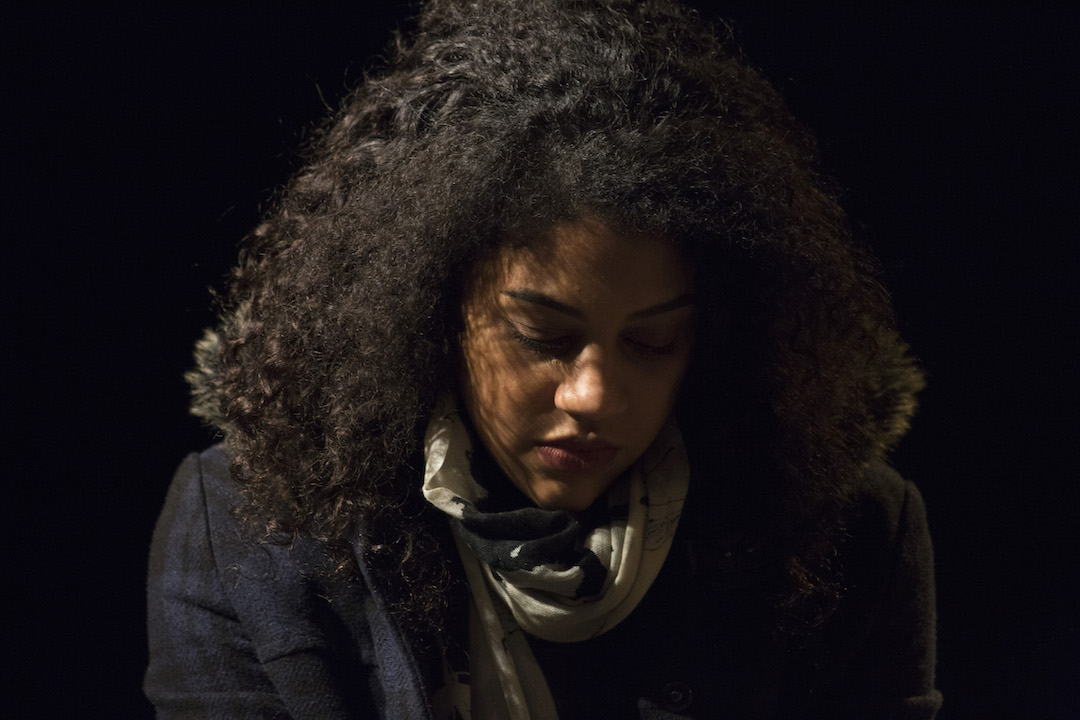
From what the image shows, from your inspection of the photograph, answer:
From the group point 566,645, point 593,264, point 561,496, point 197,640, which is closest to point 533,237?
point 593,264

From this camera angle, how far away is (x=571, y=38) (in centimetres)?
133

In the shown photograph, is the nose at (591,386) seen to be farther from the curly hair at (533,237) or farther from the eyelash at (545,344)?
the curly hair at (533,237)

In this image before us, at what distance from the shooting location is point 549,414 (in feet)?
4.31

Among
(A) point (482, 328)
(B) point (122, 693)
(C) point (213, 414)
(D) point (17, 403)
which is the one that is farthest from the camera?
(B) point (122, 693)

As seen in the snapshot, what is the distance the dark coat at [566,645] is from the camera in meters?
1.43

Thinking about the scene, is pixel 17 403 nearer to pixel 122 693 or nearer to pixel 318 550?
pixel 122 693

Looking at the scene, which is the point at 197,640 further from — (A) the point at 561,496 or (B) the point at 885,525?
(B) the point at 885,525

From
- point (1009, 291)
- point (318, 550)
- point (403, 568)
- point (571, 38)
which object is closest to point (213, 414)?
point (318, 550)

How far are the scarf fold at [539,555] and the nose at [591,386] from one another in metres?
0.15

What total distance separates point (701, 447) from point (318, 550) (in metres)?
0.51

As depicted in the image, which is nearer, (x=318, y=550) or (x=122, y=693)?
(x=318, y=550)

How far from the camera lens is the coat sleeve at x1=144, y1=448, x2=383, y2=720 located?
56.0 inches

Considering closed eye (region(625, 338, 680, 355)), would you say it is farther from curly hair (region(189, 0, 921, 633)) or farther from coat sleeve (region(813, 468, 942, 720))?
coat sleeve (region(813, 468, 942, 720))

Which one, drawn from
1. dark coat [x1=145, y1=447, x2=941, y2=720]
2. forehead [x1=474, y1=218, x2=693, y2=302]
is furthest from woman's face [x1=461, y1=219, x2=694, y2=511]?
dark coat [x1=145, y1=447, x2=941, y2=720]
